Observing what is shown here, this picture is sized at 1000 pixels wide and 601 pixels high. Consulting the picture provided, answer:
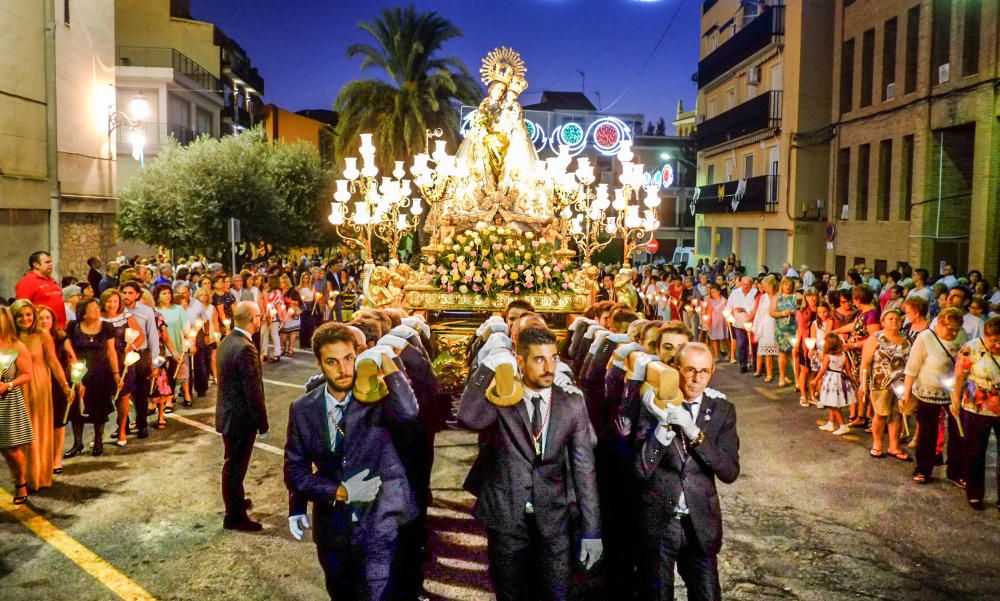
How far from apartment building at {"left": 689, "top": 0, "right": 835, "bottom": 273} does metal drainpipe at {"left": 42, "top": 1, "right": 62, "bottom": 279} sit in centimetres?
2134

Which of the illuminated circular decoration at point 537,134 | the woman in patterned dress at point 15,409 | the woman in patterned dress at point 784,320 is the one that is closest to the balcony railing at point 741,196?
the illuminated circular decoration at point 537,134

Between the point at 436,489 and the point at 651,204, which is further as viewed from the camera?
the point at 651,204

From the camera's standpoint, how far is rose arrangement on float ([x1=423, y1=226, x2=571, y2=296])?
11.1 metres

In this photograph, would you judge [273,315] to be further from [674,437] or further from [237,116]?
[237,116]

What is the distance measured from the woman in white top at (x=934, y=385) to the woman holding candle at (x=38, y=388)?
809cm

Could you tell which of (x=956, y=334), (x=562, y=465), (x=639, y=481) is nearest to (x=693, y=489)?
(x=639, y=481)

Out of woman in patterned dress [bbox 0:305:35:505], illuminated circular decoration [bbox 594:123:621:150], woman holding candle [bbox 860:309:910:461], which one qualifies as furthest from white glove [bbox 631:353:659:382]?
illuminated circular decoration [bbox 594:123:621:150]

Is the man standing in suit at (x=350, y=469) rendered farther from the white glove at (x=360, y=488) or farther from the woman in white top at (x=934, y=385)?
the woman in white top at (x=934, y=385)

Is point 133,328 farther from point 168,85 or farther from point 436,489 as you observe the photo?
point 168,85

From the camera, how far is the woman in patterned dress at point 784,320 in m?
13.6

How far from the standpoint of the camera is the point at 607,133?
Answer: 31.5 meters

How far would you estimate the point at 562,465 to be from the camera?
15.0 feet

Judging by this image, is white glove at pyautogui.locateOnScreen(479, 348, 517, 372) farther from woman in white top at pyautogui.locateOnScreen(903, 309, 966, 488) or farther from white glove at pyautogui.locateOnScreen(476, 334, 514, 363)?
woman in white top at pyautogui.locateOnScreen(903, 309, 966, 488)

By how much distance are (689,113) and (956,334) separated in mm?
60671
